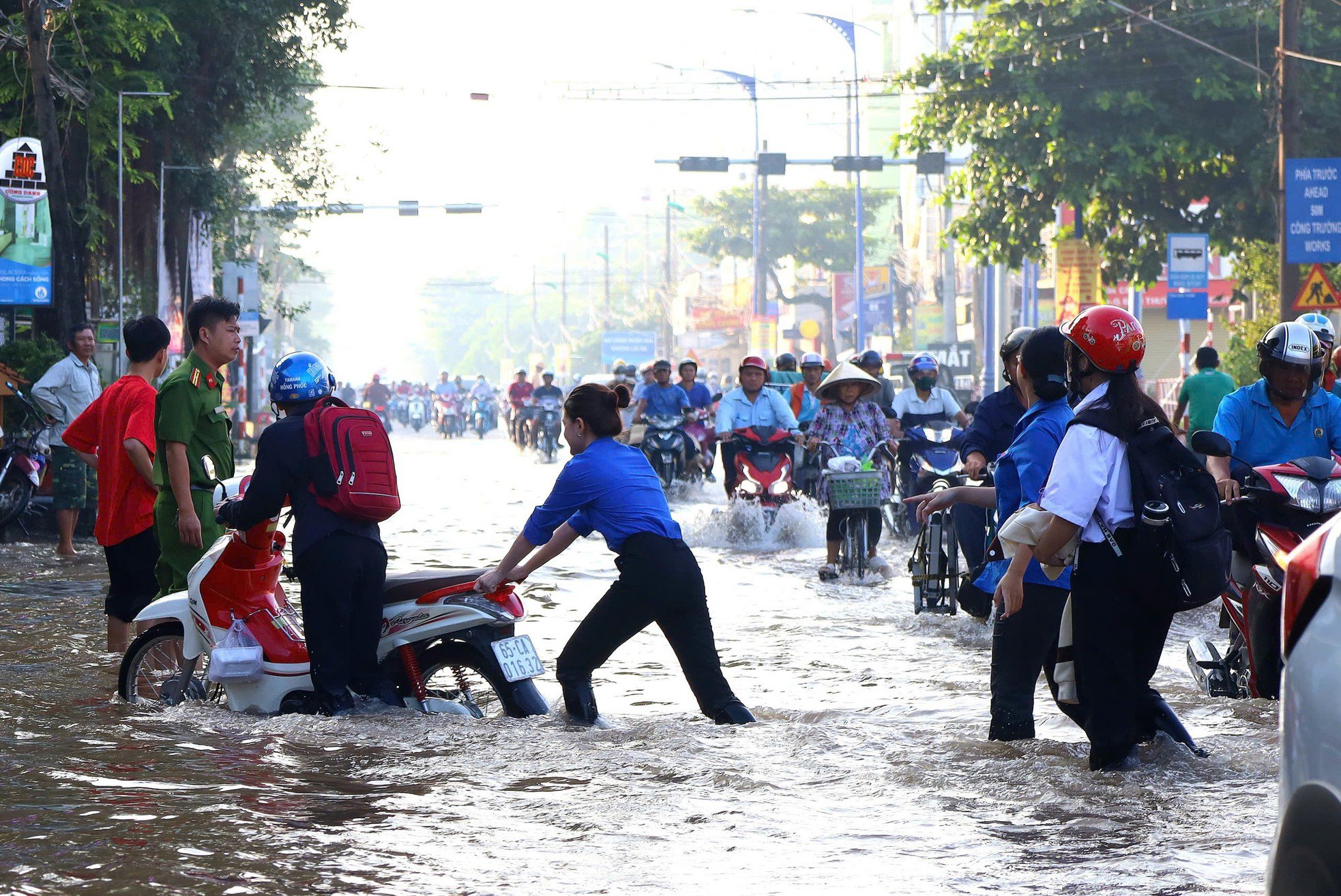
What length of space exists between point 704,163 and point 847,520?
81.2ft

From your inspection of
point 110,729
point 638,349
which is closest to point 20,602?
point 110,729

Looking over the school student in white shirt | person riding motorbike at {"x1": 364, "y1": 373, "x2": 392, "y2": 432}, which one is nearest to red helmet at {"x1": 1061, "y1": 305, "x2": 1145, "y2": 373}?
the school student in white shirt

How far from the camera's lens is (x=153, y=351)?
849 centimetres

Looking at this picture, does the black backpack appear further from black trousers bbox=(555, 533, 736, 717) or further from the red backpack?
the red backpack

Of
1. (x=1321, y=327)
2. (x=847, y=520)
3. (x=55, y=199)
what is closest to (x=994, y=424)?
(x=1321, y=327)

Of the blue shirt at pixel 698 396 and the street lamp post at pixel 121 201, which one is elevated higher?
the street lamp post at pixel 121 201

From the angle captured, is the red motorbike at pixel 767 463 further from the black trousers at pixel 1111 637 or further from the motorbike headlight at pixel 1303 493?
the black trousers at pixel 1111 637

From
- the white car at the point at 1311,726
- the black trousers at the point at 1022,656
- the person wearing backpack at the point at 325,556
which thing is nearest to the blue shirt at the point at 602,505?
the person wearing backpack at the point at 325,556

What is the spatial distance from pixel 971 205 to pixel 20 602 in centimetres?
1864

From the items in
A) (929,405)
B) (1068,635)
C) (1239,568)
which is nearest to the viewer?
(1068,635)

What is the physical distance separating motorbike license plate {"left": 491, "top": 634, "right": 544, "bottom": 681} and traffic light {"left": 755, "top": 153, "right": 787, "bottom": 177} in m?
29.8

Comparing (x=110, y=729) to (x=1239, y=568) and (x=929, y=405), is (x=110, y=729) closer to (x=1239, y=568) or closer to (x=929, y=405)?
(x=1239, y=568)

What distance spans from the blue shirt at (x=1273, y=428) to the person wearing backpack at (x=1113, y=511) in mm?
2287

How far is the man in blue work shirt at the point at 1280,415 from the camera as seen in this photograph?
7445 mm
